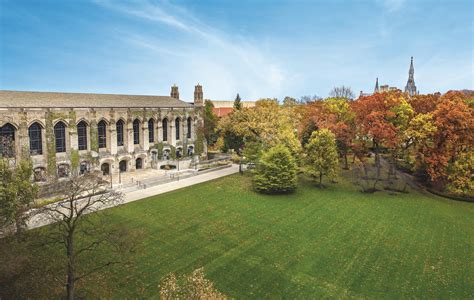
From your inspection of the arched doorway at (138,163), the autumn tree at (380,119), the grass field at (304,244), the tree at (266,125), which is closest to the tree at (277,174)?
the grass field at (304,244)

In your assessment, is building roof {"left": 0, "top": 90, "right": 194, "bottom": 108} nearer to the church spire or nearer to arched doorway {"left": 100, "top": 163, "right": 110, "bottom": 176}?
arched doorway {"left": 100, "top": 163, "right": 110, "bottom": 176}

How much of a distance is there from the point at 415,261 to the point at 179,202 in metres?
20.4

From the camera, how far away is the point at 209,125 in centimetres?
6088

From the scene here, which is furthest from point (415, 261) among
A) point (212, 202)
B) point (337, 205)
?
point (212, 202)

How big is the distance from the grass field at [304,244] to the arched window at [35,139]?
1410 cm

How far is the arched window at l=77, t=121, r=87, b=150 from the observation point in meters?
39.6

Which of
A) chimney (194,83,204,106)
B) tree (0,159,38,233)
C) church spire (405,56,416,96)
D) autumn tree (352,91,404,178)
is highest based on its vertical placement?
church spire (405,56,416,96)

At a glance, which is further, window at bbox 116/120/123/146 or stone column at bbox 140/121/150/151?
stone column at bbox 140/121/150/151

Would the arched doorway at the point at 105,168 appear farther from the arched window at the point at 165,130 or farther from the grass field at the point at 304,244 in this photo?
the grass field at the point at 304,244

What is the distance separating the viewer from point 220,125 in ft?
166

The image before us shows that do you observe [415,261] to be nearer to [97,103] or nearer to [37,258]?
[37,258]

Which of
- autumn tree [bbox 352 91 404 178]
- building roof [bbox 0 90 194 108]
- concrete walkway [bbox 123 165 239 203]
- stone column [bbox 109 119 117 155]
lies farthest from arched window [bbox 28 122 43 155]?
autumn tree [bbox 352 91 404 178]

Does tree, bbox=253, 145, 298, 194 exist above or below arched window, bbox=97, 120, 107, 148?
below

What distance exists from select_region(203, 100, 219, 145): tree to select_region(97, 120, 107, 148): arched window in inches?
707
